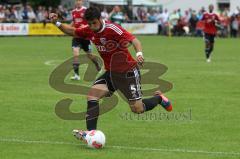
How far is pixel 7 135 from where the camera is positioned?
429 inches

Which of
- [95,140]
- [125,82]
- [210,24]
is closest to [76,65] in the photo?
[125,82]

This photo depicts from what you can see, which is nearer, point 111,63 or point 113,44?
point 113,44

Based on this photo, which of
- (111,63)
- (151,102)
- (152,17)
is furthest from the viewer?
(152,17)

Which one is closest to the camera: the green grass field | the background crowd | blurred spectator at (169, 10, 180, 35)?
the green grass field

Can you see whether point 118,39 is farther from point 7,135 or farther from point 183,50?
point 183,50

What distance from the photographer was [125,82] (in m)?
10.9

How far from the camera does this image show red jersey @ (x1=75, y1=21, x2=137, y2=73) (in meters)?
10.4

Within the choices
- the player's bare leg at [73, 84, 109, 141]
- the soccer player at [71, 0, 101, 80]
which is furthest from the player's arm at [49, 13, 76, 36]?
the soccer player at [71, 0, 101, 80]

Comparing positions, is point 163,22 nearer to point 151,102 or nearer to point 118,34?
point 151,102

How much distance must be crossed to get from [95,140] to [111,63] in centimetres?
146

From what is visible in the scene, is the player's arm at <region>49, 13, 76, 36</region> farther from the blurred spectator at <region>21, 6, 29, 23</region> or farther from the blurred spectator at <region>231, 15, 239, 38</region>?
the blurred spectator at <region>231, 15, 239, 38</region>

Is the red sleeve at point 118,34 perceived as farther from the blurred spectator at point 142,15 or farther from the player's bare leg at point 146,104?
the blurred spectator at point 142,15

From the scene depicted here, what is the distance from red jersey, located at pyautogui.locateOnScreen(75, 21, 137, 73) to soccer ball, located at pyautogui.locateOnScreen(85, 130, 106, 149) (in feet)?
4.29

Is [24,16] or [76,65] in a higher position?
[76,65]
